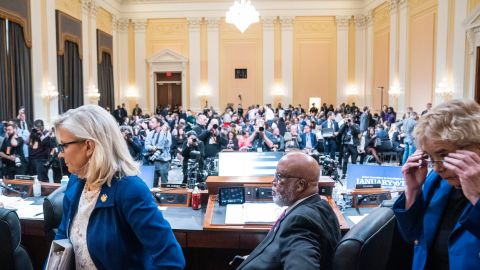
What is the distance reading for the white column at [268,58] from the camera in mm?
22156

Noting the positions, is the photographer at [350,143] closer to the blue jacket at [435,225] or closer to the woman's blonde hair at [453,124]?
the blue jacket at [435,225]

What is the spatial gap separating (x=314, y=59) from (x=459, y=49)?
401 inches

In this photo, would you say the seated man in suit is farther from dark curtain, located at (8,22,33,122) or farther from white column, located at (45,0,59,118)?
white column, located at (45,0,59,118)

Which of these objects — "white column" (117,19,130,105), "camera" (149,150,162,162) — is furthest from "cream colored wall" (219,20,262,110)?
"camera" (149,150,162,162)

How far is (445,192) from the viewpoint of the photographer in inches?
72.3

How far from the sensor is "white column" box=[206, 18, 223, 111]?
22.2 meters

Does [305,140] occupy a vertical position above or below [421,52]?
below

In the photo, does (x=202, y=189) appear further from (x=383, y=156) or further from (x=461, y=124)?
(x=383, y=156)

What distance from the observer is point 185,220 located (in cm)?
365

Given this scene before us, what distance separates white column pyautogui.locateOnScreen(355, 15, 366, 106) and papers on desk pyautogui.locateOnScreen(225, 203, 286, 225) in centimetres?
1918

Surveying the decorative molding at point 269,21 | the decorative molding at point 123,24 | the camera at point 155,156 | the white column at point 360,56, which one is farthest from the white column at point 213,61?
A: the camera at point 155,156

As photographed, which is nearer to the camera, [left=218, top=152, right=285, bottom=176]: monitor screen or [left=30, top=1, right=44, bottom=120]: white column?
[left=218, top=152, right=285, bottom=176]: monitor screen

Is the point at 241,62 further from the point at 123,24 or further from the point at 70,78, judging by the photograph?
the point at 70,78

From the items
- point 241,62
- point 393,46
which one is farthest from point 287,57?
point 393,46
